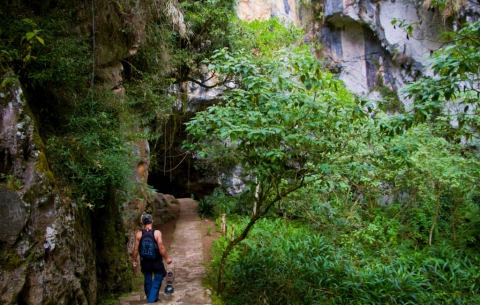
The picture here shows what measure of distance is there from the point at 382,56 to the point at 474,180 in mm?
9773

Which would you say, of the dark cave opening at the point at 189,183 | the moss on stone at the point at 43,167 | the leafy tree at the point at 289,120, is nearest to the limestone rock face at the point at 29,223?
the moss on stone at the point at 43,167

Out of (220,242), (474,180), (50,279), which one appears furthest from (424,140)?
(50,279)

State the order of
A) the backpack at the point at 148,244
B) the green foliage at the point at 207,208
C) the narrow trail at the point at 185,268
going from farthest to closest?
1. the green foliage at the point at 207,208
2. the narrow trail at the point at 185,268
3. the backpack at the point at 148,244

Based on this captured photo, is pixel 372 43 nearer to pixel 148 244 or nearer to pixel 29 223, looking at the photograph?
pixel 148 244

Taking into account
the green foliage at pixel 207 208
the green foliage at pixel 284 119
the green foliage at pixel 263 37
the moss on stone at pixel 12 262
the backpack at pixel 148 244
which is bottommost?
the green foliage at pixel 207 208

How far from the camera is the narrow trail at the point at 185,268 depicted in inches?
185

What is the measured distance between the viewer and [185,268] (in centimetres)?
673

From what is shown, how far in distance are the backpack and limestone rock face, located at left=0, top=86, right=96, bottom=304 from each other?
2.95ft

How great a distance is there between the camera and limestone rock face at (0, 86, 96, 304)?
2.81 meters

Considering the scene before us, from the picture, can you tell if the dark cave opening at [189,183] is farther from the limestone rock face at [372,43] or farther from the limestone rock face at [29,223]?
the limestone rock face at [29,223]

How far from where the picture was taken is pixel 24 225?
2922 mm

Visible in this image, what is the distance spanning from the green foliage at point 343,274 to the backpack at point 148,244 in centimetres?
158

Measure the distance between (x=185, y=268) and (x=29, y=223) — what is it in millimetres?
4172

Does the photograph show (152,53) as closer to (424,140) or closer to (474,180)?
(424,140)
